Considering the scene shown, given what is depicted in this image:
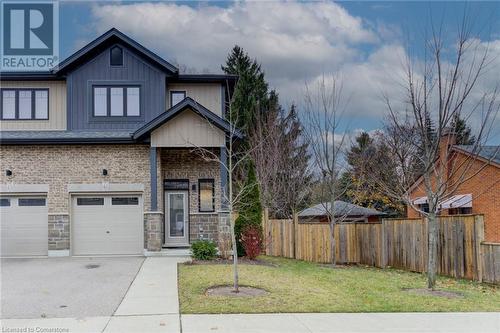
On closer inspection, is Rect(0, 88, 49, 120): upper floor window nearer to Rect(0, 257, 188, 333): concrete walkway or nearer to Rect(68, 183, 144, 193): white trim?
Rect(68, 183, 144, 193): white trim

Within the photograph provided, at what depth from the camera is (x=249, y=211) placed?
61.8 ft

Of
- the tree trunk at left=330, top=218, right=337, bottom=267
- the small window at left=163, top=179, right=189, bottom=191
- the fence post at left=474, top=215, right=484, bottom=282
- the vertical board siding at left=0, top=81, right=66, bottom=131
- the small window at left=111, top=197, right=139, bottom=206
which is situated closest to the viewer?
the fence post at left=474, top=215, right=484, bottom=282

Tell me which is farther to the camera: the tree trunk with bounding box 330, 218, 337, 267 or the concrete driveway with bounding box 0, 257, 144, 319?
the tree trunk with bounding box 330, 218, 337, 267

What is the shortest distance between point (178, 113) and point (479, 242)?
35.5 feet

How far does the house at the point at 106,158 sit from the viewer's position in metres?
19.6

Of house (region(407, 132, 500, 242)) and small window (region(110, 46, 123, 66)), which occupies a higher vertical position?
small window (region(110, 46, 123, 66))

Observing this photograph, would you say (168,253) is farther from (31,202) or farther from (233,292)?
(233,292)

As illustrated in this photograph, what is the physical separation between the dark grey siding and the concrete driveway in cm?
536

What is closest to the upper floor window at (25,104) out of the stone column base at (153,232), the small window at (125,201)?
the small window at (125,201)

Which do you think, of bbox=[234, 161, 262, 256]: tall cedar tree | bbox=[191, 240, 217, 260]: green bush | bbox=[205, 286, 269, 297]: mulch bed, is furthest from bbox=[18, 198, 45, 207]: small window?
bbox=[205, 286, 269, 297]: mulch bed

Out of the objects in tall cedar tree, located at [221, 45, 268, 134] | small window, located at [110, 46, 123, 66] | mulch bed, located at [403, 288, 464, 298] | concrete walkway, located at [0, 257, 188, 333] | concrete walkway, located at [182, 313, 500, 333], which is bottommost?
mulch bed, located at [403, 288, 464, 298]

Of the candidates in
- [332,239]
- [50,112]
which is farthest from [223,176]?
[50,112]

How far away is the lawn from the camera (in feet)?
33.2

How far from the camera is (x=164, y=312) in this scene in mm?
9656
